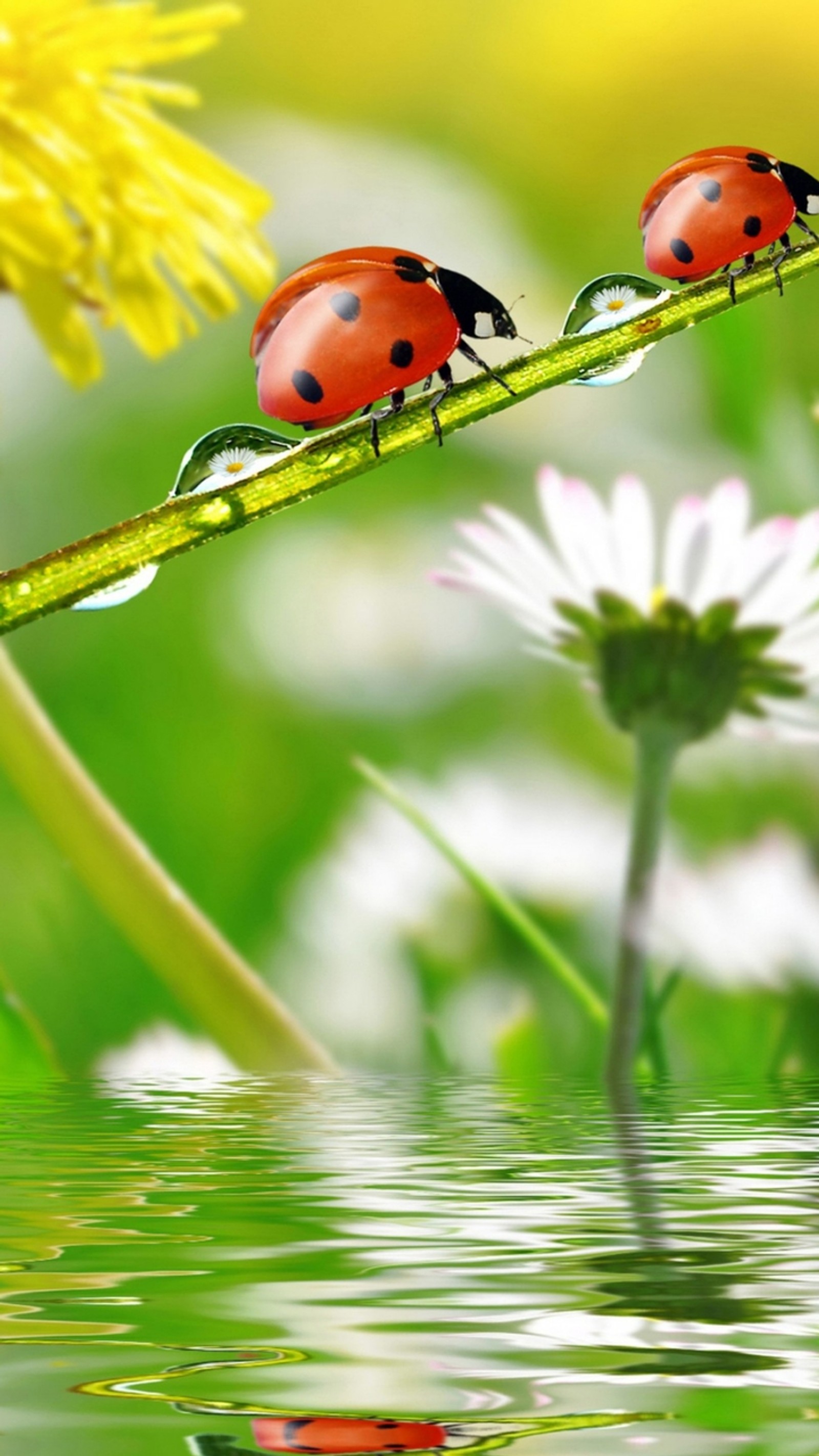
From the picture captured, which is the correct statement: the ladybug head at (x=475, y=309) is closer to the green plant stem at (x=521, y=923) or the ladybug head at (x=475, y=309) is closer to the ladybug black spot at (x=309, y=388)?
the ladybug black spot at (x=309, y=388)

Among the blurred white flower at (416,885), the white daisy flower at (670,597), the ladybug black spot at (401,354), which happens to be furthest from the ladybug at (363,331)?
the blurred white flower at (416,885)

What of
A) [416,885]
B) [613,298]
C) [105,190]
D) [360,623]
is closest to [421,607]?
[360,623]

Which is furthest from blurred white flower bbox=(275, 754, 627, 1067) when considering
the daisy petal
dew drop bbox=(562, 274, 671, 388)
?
dew drop bbox=(562, 274, 671, 388)

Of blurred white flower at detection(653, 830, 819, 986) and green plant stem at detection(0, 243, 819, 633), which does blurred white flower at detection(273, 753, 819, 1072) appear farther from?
green plant stem at detection(0, 243, 819, 633)

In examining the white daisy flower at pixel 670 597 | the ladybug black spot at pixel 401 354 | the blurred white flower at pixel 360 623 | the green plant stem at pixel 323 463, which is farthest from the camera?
the blurred white flower at pixel 360 623

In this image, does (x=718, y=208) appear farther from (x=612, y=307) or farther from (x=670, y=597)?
(x=670, y=597)

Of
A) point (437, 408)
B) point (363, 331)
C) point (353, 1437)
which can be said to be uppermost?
point (363, 331)
